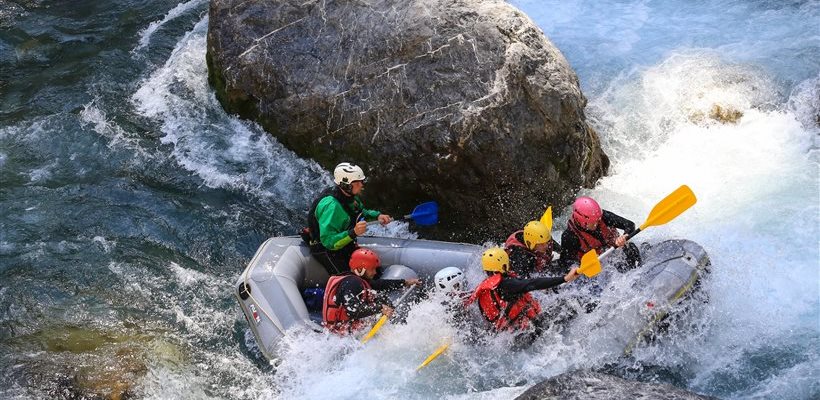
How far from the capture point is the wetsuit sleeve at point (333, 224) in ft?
24.1

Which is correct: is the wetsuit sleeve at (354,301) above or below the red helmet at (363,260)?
Result: below

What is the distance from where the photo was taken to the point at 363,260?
7.25 meters

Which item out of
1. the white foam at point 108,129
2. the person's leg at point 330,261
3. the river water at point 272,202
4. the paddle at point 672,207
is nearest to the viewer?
the river water at point 272,202

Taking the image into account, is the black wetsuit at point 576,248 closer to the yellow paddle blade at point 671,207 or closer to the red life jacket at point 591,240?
the red life jacket at point 591,240

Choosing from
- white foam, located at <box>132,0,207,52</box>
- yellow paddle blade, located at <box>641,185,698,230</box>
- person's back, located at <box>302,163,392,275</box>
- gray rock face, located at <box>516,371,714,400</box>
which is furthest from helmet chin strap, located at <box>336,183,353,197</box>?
white foam, located at <box>132,0,207,52</box>

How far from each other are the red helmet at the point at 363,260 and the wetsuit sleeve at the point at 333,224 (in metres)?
0.17

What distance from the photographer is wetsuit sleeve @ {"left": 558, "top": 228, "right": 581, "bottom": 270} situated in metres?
7.06

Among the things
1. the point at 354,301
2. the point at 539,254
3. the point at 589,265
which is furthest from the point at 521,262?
the point at 354,301

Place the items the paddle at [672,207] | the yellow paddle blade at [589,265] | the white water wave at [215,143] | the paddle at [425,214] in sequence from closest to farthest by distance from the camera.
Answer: the yellow paddle blade at [589,265]
the paddle at [672,207]
the paddle at [425,214]
the white water wave at [215,143]

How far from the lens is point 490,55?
807 cm

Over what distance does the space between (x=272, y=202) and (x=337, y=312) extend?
262cm

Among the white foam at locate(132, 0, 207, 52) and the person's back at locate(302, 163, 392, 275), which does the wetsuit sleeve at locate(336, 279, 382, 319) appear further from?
A: the white foam at locate(132, 0, 207, 52)

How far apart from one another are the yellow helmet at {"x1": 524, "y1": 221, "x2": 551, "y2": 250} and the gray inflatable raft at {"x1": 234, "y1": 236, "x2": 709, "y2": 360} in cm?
57

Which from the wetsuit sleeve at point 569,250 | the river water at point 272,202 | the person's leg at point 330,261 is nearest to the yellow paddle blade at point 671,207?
the wetsuit sleeve at point 569,250
